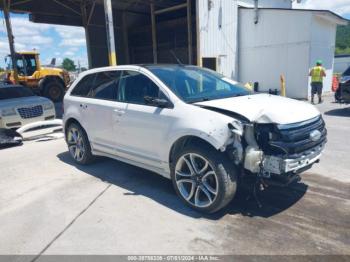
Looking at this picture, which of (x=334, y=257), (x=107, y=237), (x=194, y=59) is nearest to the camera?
(x=334, y=257)

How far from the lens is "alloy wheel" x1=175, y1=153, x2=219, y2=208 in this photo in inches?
142

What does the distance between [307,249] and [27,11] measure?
57.2 feet

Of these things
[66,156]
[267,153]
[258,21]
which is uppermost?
[258,21]

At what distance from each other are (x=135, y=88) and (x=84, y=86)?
5.18 feet

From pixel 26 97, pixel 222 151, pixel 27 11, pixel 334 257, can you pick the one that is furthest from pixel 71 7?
pixel 334 257

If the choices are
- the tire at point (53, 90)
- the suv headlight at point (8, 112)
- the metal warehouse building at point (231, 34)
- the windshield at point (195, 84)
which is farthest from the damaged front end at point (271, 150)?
the tire at point (53, 90)

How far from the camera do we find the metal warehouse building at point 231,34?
1484cm

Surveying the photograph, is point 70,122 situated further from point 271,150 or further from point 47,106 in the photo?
point 47,106

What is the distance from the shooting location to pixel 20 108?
920 centimetres

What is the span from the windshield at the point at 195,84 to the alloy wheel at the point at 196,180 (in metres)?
0.77

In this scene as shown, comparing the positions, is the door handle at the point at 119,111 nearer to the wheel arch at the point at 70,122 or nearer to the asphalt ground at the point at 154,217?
the asphalt ground at the point at 154,217

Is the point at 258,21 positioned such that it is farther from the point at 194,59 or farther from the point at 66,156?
the point at 66,156

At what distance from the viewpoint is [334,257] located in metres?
2.83

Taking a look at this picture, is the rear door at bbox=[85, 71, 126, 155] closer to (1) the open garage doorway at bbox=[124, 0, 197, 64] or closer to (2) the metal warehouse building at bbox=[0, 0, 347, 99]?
(2) the metal warehouse building at bbox=[0, 0, 347, 99]
